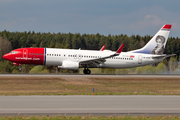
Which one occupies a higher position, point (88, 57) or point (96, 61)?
point (88, 57)

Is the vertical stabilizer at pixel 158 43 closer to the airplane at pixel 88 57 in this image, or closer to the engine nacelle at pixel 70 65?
the airplane at pixel 88 57

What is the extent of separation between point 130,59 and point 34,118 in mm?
35939

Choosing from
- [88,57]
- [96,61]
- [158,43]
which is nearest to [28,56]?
[88,57]

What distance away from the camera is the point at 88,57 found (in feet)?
148

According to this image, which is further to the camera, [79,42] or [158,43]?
[79,42]

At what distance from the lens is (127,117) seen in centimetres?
1391

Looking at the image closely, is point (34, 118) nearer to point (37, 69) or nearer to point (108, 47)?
point (37, 69)

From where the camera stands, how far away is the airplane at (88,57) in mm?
43188

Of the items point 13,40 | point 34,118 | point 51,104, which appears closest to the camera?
point 34,118

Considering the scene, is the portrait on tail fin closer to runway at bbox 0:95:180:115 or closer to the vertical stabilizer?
the vertical stabilizer

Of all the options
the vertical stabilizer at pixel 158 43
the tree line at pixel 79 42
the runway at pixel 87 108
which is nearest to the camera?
the runway at pixel 87 108

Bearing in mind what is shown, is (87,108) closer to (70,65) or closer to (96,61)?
(70,65)

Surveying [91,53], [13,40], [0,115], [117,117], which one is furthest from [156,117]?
[13,40]

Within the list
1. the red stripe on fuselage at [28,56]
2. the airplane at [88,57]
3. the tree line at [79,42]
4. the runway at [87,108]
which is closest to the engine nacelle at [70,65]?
the airplane at [88,57]
